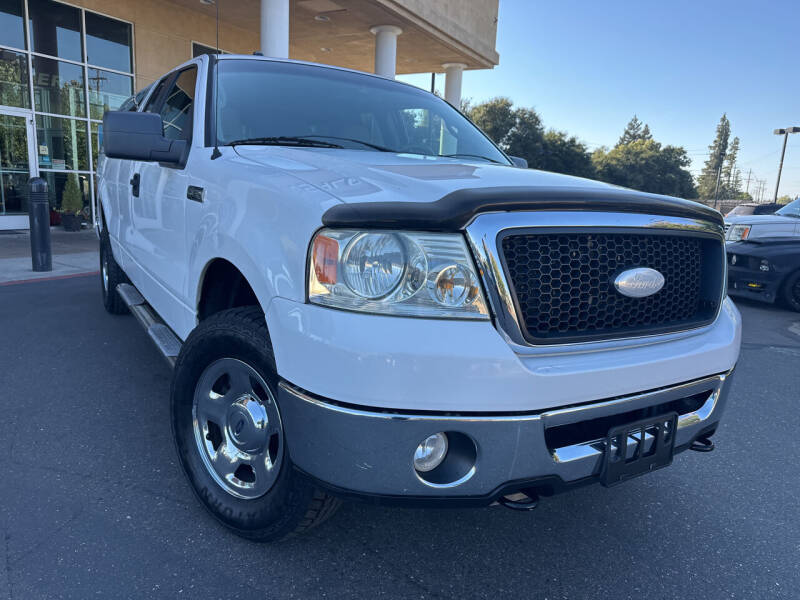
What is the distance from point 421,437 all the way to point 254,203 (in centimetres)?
98

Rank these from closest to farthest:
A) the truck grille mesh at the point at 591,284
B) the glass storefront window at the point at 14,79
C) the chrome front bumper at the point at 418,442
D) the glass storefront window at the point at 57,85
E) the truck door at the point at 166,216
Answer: the chrome front bumper at the point at 418,442, the truck grille mesh at the point at 591,284, the truck door at the point at 166,216, the glass storefront window at the point at 14,79, the glass storefront window at the point at 57,85

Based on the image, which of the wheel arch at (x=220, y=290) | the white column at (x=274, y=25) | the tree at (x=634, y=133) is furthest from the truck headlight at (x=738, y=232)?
the tree at (x=634, y=133)

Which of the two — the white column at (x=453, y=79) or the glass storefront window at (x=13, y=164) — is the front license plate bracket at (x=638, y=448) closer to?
the glass storefront window at (x=13, y=164)

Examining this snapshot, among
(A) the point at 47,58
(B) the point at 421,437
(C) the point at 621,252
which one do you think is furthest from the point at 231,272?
(A) the point at 47,58

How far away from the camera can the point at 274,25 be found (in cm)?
1212

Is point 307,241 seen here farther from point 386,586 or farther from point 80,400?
point 80,400

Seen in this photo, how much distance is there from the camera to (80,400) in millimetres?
3443

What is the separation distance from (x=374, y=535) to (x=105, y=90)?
14806 millimetres

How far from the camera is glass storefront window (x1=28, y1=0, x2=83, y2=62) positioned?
41.0ft

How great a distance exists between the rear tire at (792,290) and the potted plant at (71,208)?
1353cm

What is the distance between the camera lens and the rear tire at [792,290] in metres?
7.42

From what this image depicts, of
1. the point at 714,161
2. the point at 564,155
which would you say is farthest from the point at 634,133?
the point at 564,155

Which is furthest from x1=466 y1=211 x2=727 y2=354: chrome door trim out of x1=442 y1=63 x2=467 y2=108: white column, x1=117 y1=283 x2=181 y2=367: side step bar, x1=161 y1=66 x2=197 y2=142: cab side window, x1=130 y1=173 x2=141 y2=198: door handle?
x1=442 y1=63 x2=467 y2=108: white column

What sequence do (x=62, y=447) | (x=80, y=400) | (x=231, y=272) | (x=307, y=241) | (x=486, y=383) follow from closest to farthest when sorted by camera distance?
(x=486, y=383) < (x=307, y=241) < (x=231, y=272) < (x=62, y=447) < (x=80, y=400)
